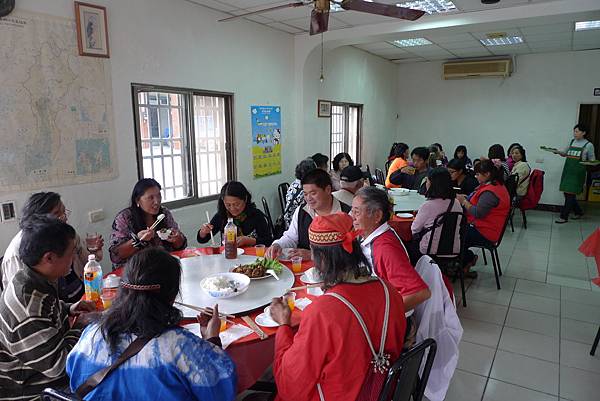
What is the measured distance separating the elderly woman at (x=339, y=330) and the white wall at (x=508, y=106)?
7520 millimetres

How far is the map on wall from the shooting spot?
8.52ft

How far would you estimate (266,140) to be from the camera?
197 inches

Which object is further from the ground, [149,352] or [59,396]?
[149,352]

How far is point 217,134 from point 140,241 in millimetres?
2149

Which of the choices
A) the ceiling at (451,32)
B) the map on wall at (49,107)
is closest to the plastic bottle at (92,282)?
the map on wall at (49,107)

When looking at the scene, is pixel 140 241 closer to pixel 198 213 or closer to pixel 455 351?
pixel 198 213

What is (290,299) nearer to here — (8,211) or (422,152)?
(8,211)

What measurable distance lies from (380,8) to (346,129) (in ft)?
14.9

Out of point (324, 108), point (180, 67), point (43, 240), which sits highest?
point (180, 67)

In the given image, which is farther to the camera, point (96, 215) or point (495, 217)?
point (495, 217)

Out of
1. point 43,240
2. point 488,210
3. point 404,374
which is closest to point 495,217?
point 488,210

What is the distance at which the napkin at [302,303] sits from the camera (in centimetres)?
183

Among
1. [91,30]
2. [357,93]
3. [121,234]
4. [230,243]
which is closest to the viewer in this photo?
[230,243]

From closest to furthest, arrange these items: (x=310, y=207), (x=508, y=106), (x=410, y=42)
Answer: (x=310, y=207), (x=410, y=42), (x=508, y=106)
